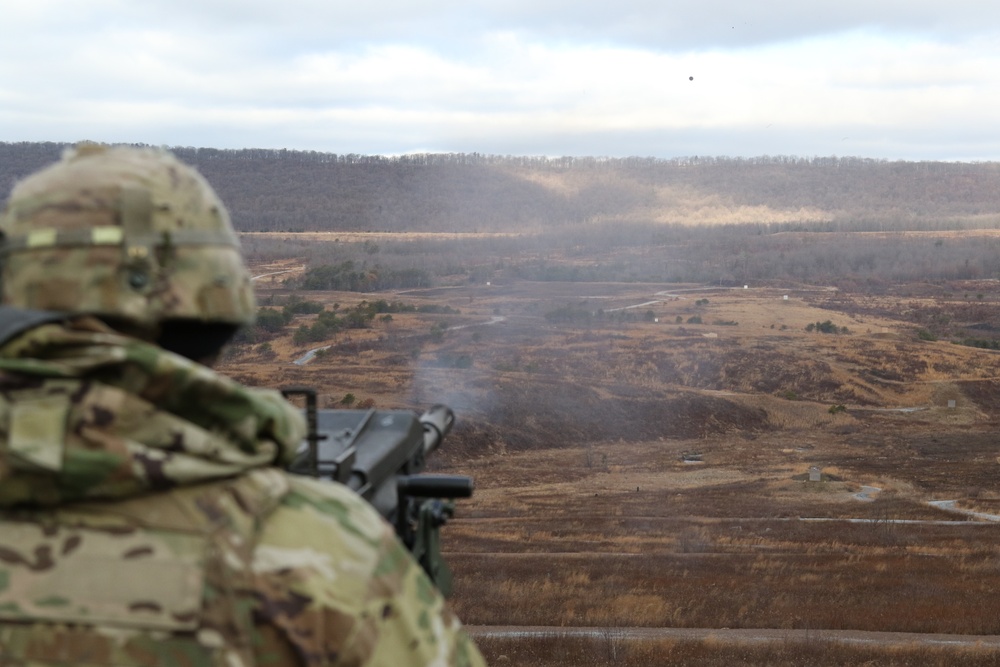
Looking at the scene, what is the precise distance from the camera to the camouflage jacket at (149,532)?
1705mm

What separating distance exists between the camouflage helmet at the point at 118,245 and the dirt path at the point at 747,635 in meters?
10.6

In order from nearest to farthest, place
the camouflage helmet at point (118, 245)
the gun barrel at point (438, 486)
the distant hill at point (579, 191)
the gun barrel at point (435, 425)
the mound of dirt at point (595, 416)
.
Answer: the camouflage helmet at point (118, 245) < the gun barrel at point (438, 486) < the gun barrel at point (435, 425) < the mound of dirt at point (595, 416) < the distant hill at point (579, 191)

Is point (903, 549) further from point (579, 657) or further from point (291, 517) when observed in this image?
point (291, 517)

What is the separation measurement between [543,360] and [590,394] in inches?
374

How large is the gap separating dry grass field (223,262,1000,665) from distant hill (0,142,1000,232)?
189 feet

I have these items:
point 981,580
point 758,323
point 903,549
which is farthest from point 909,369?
point 981,580

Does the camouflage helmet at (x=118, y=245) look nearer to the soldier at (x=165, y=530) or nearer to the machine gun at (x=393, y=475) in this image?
the soldier at (x=165, y=530)

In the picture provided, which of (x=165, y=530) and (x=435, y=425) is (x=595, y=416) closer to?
(x=435, y=425)

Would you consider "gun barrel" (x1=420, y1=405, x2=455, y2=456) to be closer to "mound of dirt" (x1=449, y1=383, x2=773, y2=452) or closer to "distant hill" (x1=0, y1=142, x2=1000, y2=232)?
"mound of dirt" (x1=449, y1=383, x2=773, y2=452)

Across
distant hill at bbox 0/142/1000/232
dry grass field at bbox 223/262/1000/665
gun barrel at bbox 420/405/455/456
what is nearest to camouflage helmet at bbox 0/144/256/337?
gun barrel at bbox 420/405/455/456

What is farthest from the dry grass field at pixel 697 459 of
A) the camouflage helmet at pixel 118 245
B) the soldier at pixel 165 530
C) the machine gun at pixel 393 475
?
the soldier at pixel 165 530

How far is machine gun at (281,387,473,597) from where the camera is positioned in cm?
281

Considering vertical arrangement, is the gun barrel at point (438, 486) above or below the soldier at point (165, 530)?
below

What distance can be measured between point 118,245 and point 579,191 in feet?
554
